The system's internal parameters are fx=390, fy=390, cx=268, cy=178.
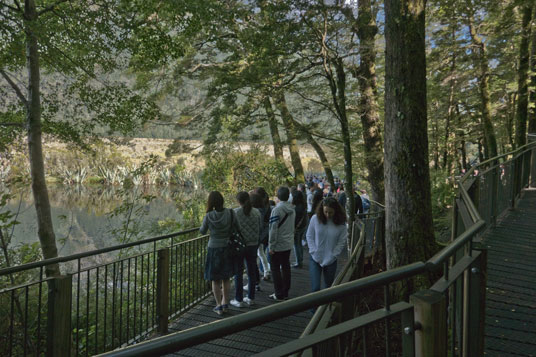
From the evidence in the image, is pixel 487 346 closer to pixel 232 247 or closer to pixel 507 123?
pixel 232 247

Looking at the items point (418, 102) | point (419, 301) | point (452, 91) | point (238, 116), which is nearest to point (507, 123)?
point (452, 91)

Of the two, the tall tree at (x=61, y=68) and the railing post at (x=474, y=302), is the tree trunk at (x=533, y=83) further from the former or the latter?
the railing post at (x=474, y=302)

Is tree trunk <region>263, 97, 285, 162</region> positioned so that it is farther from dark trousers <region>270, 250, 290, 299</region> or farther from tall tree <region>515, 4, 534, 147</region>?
tall tree <region>515, 4, 534, 147</region>

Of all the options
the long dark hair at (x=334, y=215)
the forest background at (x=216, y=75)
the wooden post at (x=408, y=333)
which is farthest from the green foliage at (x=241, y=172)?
the wooden post at (x=408, y=333)

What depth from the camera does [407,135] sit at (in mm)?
5320

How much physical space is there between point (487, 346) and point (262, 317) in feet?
9.35

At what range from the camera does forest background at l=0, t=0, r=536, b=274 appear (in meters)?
7.76

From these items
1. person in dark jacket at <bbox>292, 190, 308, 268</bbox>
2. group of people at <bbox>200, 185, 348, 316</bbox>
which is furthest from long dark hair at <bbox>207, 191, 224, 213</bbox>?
person in dark jacket at <bbox>292, 190, 308, 268</bbox>

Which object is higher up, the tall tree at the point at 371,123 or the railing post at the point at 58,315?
the tall tree at the point at 371,123

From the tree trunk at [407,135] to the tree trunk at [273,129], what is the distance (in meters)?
7.10

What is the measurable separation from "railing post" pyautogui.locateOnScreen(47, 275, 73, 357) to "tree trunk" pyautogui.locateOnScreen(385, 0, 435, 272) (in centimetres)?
415

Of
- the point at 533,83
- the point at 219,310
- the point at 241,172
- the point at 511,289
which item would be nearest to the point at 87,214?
the point at 241,172

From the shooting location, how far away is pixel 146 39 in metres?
8.09

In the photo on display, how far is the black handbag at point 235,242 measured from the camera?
226 inches
